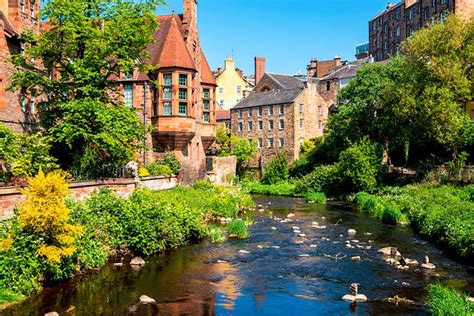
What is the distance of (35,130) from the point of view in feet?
93.9

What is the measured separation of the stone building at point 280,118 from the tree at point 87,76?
41.9 m

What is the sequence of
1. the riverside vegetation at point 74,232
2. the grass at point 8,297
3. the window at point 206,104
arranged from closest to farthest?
the grass at point 8,297
the riverside vegetation at point 74,232
the window at point 206,104

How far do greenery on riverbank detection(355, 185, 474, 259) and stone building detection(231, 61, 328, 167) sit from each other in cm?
2286

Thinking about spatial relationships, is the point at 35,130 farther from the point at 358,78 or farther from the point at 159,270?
the point at 358,78

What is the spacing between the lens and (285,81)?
77500mm

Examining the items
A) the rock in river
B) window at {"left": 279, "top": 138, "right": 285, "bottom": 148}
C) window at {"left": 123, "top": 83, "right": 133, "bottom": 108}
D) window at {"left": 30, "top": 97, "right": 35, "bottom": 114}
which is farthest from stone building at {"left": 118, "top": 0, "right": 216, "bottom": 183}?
window at {"left": 279, "top": 138, "right": 285, "bottom": 148}

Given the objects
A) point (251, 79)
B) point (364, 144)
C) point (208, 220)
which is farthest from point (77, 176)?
point (251, 79)

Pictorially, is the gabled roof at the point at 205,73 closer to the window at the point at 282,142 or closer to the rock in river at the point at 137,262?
the rock in river at the point at 137,262

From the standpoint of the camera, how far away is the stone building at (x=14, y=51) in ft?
84.5

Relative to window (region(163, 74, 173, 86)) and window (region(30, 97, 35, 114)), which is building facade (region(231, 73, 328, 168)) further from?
window (region(30, 97, 35, 114))

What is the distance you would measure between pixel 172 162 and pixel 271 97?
38987 millimetres

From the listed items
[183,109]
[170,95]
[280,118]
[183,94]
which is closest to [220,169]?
[183,109]

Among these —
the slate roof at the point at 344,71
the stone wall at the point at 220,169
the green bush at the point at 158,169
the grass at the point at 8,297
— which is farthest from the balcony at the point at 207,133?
the slate roof at the point at 344,71

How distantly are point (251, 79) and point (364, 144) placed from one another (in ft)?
257
